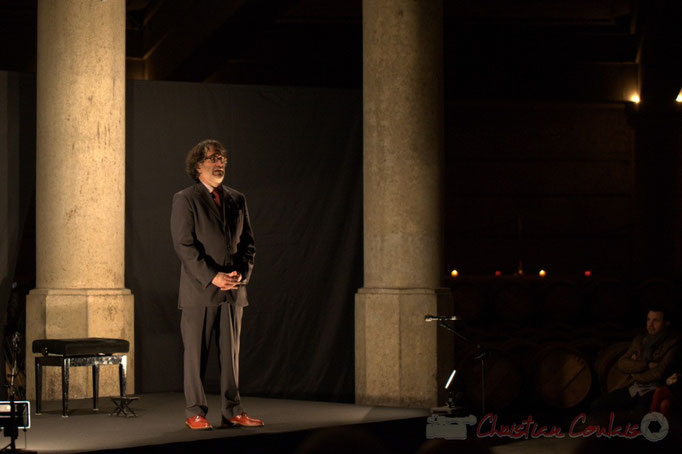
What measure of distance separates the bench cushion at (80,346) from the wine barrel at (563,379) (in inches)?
148

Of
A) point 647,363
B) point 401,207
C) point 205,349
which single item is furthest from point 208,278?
point 647,363

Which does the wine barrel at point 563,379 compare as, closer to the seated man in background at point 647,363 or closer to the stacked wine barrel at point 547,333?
the stacked wine barrel at point 547,333

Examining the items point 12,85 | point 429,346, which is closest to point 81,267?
point 12,85

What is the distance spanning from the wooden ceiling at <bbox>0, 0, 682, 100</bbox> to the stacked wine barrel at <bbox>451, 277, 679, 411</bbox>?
16.1 feet

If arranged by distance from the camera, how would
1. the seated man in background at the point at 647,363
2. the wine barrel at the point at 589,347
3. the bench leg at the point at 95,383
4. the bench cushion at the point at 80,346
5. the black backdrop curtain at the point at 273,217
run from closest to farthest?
the bench cushion at the point at 80,346 → the bench leg at the point at 95,383 → the seated man in background at the point at 647,363 → the black backdrop curtain at the point at 273,217 → the wine barrel at the point at 589,347

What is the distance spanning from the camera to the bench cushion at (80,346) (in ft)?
24.0

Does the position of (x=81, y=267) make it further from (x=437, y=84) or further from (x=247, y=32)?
(x=247, y=32)

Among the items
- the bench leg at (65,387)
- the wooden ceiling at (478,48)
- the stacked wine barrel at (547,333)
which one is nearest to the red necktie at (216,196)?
the bench leg at (65,387)

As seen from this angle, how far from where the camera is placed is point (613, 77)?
15852 millimetres

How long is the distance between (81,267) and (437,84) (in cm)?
317

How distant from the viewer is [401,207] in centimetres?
863

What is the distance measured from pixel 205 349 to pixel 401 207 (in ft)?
8.54

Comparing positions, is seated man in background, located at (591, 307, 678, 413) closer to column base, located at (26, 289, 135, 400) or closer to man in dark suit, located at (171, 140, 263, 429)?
man in dark suit, located at (171, 140, 263, 429)

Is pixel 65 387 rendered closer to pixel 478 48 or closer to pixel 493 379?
pixel 493 379
